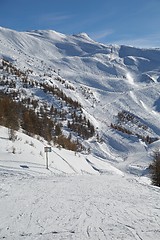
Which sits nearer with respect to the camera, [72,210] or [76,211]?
[76,211]

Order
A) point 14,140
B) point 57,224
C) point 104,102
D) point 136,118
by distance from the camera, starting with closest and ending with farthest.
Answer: point 57,224 → point 14,140 → point 136,118 → point 104,102

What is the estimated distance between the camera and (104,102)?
634ft

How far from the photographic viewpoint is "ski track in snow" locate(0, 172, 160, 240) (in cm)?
750

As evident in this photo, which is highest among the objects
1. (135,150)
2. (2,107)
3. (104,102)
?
(104,102)

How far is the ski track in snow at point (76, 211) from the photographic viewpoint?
7.50 metres

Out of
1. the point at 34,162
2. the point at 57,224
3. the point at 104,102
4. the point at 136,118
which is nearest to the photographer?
the point at 57,224

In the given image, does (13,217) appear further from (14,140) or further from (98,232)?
(14,140)

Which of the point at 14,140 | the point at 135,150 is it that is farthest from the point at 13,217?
the point at 135,150

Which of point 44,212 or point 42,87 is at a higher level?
point 42,87

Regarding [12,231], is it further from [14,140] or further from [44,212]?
[14,140]

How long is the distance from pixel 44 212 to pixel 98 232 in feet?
7.15

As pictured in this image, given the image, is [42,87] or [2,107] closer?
[2,107]

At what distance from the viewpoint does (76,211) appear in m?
9.37

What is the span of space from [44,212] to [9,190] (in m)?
3.09
